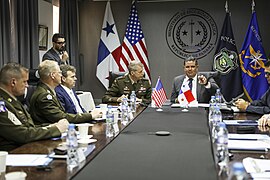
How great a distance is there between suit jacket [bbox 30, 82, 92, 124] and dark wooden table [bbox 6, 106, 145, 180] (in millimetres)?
301

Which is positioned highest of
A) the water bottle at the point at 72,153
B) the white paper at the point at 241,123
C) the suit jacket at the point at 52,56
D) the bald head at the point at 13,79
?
the suit jacket at the point at 52,56

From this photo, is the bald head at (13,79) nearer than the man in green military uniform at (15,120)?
No

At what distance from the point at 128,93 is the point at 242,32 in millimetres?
2779

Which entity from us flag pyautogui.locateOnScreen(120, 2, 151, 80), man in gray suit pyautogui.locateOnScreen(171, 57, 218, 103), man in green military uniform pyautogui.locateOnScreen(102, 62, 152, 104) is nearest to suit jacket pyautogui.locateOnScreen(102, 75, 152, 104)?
man in green military uniform pyautogui.locateOnScreen(102, 62, 152, 104)

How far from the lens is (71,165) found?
1434 mm

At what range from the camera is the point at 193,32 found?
5.96 m

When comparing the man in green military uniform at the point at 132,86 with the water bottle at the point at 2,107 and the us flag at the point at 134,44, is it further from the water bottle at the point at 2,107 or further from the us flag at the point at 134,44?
the water bottle at the point at 2,107

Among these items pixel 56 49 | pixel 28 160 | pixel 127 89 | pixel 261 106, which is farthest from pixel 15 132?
pixel 56 49

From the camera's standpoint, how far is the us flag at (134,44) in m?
5.95

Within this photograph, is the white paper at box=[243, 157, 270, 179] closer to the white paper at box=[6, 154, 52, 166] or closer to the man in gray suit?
the white paper at box=[6, 154, 52, 166]

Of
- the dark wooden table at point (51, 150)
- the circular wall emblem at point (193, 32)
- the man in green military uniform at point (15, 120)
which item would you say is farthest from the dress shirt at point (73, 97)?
the circular wall emblem at point (193, 32)

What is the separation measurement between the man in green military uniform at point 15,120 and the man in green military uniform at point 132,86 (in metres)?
1.97

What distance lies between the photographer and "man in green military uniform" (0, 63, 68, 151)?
1937 millimetres

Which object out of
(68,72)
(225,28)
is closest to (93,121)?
(68,72)
